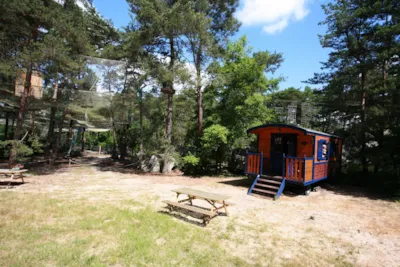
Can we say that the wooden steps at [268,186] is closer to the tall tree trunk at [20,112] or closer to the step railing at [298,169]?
the step railing at [298,169]

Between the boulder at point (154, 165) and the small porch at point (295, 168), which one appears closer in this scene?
the small porch at point (295, 168)

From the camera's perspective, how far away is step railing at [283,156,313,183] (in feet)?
23.8

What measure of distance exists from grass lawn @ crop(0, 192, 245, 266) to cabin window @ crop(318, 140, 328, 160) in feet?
21.9

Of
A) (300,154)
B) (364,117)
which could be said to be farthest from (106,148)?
→ (364,117)

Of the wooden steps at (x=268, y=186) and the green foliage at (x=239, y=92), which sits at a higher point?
the green foliage at (x=239, y=92)

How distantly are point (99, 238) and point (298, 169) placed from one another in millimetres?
6508

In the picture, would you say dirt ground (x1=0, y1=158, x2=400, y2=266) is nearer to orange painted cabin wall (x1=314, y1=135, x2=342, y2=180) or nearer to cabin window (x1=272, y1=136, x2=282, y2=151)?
orange painted cabin wall (x1=314, y1=135, x2=342, y2=180)

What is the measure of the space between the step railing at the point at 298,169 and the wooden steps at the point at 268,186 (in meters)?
0.34

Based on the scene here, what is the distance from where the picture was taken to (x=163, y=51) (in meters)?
12.7

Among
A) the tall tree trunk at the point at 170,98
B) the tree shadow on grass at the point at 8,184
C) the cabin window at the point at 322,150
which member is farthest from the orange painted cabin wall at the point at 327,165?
the tree shadow on grass at the point at 8,184

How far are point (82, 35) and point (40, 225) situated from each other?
8.40 metres

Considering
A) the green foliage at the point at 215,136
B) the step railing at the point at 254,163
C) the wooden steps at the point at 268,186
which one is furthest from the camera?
the green foliage at the point at 215,136

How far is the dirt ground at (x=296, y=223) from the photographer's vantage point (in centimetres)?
339

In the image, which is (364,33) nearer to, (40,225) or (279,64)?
(279,64)
